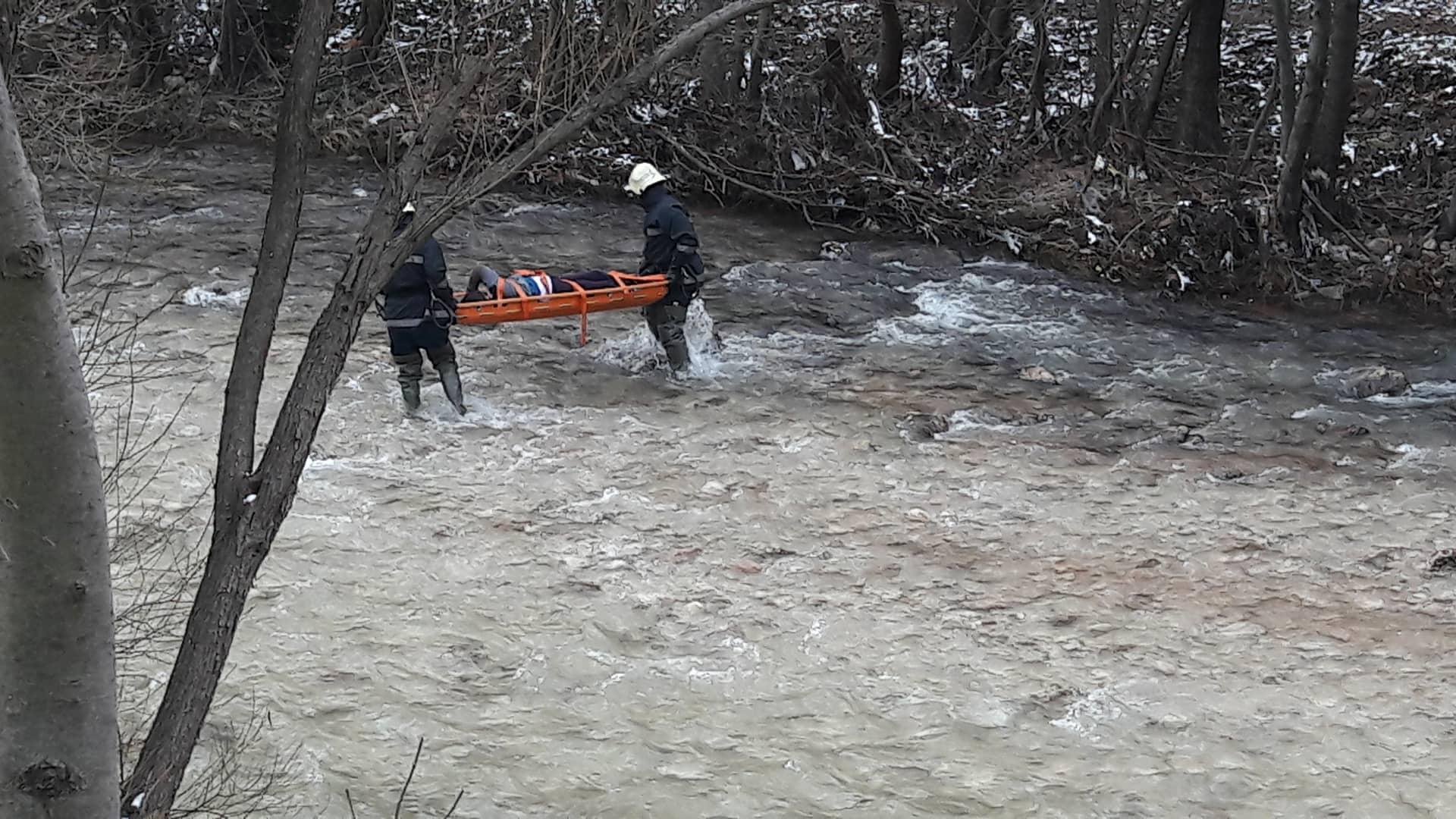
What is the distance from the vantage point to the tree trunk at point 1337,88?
542 inches

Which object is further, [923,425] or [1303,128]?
[1303,128]

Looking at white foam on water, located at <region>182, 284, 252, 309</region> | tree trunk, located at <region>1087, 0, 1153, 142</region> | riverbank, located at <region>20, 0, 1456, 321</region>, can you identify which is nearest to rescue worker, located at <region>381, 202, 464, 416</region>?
white foam on water, located at <region>182, 284, 252, 309</region>

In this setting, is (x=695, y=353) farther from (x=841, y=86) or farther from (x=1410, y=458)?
(x=841, y=86)

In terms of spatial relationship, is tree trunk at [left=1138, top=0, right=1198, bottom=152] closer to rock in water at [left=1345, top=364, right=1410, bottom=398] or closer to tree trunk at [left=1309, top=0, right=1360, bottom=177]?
tree trunk at [left=1309, top=0, right=1360, bottom=177]

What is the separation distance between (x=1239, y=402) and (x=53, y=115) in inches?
379

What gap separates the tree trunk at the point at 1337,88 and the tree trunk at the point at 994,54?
4.89 meters

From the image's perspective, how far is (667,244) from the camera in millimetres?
10297

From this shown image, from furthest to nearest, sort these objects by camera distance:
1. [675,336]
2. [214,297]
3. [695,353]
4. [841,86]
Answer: [841,86], [214,297], [695,353], [675,336]

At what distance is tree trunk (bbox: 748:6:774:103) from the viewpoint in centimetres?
1669

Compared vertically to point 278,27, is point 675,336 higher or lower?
lower

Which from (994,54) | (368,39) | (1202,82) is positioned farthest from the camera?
(994,54)

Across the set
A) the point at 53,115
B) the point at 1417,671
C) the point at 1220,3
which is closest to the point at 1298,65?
the point at 1220,3

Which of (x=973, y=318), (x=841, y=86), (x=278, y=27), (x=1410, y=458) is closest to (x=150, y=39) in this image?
(x=278, y=27)

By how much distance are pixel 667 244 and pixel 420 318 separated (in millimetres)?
1982
